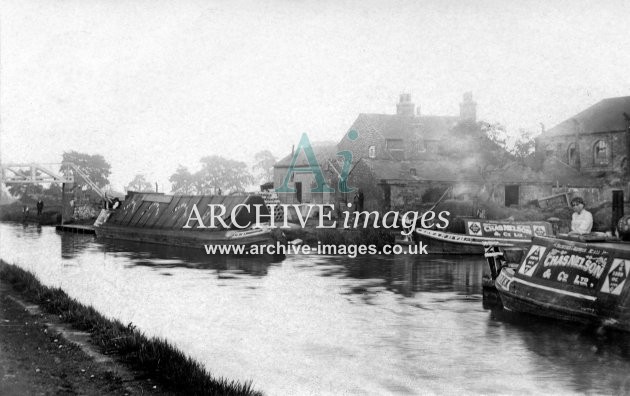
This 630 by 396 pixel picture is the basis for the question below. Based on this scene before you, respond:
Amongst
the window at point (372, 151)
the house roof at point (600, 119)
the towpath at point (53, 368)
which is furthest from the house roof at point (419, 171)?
the towpath at point (53, 368)

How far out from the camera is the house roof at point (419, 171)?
34125 millimetres

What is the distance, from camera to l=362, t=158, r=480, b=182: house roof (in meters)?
34.1

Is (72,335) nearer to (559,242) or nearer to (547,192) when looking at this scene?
(559,242)

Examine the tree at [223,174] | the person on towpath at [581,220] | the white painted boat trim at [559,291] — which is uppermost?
the tree at [223,174]

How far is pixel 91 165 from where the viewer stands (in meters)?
35.0

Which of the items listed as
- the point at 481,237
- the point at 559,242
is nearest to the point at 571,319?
the point at 559,242

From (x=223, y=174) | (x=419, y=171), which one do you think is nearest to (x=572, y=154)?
(x=419, y=171)

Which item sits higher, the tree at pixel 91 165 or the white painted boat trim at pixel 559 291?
the tree at pixel 91 165

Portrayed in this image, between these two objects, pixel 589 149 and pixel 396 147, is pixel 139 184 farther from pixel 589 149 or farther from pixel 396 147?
pixel 589 149

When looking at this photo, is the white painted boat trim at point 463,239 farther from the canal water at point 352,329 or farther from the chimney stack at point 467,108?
the chimney stack at point 467,108

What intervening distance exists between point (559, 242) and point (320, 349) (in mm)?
4586

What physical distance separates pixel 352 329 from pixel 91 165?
27.7m

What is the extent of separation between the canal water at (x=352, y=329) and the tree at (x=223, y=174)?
11.0m

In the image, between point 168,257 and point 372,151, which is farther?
point 372,151
